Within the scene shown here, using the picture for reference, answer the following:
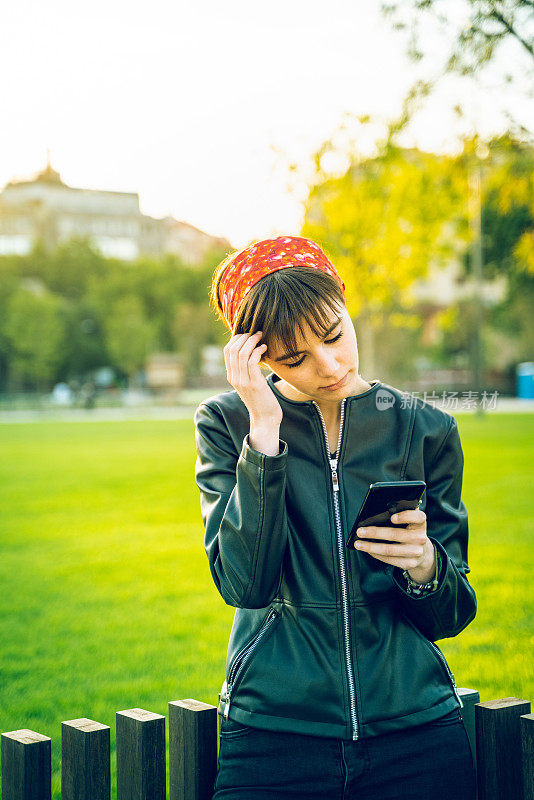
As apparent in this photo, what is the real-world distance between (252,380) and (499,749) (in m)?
1.01

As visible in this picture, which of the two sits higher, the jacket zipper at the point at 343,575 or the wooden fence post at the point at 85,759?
the jacket zipper at the point at 343,575

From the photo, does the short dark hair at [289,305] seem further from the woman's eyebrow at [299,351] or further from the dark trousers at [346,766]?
the dark trousers at [346,766]

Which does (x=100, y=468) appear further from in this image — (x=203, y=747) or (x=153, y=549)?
(x=203, y=747)

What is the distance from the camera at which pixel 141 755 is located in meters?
2.18

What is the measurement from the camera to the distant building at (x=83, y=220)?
4815 inches

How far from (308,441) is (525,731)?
81 cm

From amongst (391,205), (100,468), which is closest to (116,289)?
(391,205)

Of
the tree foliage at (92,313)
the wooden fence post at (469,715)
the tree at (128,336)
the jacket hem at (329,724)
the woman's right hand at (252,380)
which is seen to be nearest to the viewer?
the jacket hem at (329,724)

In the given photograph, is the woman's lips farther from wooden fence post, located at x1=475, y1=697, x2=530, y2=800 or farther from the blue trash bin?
the blue trash bin

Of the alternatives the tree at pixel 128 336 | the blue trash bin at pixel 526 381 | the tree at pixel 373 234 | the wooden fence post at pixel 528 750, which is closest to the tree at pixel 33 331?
the tree at pixel 128 336

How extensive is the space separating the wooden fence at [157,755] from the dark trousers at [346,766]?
5 cm

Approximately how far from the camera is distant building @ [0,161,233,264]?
401 feet

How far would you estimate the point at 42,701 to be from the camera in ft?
15.6

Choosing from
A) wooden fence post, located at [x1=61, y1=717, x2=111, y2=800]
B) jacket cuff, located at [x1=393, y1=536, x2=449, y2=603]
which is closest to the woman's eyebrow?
jacket cuff, located at [x1=393, y1=536, x2=449, y2=603]
